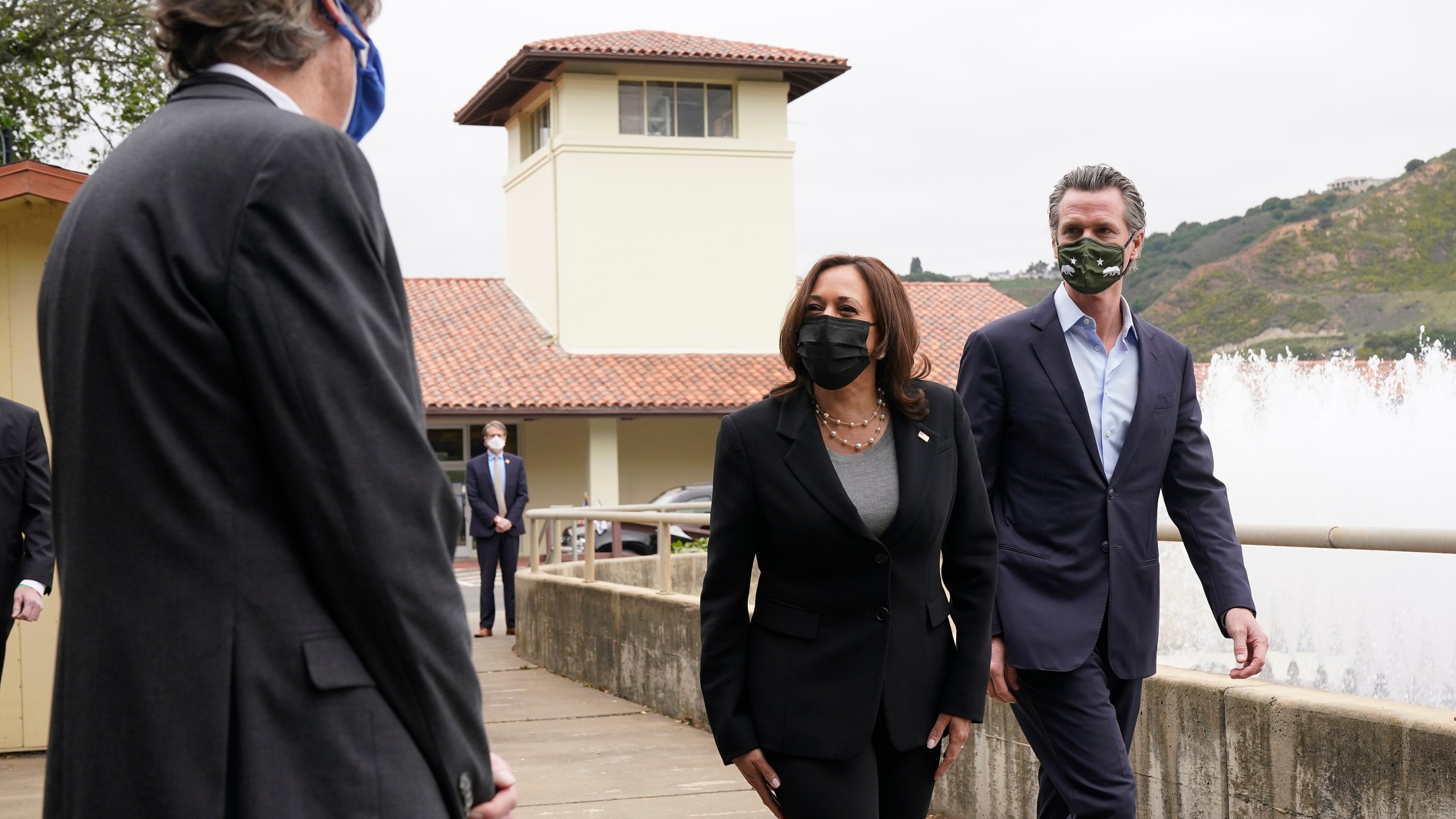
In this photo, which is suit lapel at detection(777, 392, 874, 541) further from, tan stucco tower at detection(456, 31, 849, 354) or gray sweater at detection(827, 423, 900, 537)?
tan stucco tower at detection(456, 31, 849, 354)

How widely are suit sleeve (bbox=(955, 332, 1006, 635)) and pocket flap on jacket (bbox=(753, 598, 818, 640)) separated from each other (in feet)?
2.75

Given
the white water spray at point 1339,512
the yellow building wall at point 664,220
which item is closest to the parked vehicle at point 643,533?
the yellow building wall at point 664,220

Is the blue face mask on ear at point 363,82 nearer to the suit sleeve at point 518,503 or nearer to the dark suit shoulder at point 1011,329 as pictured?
the dark suit shoulder at point 1011,329

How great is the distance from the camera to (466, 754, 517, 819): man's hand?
6.64 ft

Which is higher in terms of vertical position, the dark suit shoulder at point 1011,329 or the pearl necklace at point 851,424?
the dark suit shoulder at point 1011,329

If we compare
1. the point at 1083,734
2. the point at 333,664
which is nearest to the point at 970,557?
the point at 1083,734

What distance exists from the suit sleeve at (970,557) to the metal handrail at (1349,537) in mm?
975

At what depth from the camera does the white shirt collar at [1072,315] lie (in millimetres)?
4590

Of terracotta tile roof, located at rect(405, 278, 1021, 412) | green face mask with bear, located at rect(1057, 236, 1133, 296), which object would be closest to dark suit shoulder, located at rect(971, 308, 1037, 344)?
green face mask with bear, located at rect(1057, 236, 1133, 296)

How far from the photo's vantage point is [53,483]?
198 centimetres

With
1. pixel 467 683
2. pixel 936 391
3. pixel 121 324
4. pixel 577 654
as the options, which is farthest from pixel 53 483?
pixel 577 654

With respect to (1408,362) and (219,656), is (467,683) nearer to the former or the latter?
(219,656)

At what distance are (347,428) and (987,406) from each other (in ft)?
9.62

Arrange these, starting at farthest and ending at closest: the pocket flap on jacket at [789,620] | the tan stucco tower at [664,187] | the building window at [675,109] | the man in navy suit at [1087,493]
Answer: the building window at [675,109] → the tan stucco tower at [664,187] → the man in navy suit at [1087,493] → the pocket flap on jacket at [789,620]
